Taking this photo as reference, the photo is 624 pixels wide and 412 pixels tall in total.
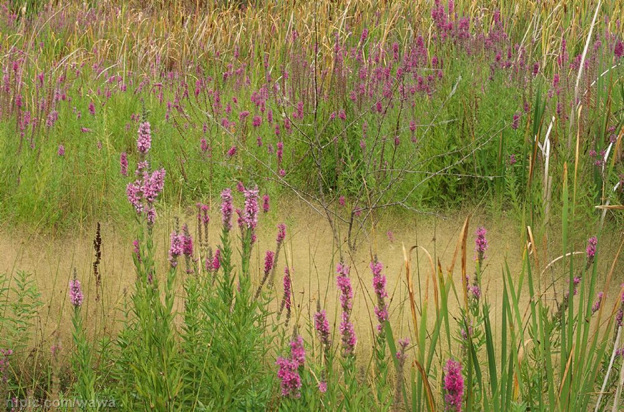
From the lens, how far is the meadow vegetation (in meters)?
1.76

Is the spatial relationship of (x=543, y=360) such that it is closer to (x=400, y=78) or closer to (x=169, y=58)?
(x=400, y=78)

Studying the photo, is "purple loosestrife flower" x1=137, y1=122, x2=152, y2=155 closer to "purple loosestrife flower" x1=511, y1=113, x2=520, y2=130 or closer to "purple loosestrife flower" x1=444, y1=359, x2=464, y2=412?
"purple loosestrife flower" x1=444, y1=359, x2=464, y2=412

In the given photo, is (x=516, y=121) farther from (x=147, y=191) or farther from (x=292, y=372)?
(x=292, y=372)

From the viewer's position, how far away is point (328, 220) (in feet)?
9.66

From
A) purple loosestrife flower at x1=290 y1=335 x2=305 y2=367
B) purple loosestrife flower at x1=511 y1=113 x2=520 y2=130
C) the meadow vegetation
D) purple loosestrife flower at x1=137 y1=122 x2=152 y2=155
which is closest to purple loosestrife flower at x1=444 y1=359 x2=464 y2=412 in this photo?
the meadow vegetation

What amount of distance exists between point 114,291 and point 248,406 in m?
1.39

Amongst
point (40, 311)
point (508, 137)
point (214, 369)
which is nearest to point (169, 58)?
point (508, 137)

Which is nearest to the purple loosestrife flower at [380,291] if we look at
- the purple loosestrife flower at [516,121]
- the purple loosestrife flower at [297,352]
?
the purple loosestrife flower at [297,352]

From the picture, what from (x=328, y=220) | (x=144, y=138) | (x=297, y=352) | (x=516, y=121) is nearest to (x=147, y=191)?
(x=144, y=138)

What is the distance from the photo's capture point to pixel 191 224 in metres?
3.52

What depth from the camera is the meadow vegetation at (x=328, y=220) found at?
1.76 metres

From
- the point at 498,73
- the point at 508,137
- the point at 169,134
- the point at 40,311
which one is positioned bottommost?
the point at 40,311

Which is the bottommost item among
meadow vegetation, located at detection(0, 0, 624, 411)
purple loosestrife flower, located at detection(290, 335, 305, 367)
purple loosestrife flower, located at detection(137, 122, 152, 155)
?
meadow vegetation, located at detection(0, 0, 624, 411)

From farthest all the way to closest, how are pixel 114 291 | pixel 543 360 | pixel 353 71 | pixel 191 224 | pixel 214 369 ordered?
1. pixel 353 71
2. pixel 191 224
3. pixel 114 291
4. pixel 543 360
5. pixel 214 369
